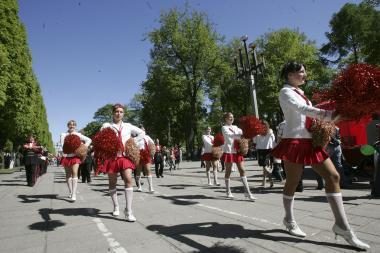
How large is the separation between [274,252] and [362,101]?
1.89 metres

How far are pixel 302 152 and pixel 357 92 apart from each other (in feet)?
3.35

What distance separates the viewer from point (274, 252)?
4.15m

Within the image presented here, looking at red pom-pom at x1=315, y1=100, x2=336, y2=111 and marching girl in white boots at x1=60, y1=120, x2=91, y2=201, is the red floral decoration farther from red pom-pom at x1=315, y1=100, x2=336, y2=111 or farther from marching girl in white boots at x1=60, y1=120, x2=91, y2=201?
marching girl in white boots at x1=60, y1=120, x2=91, y2=201

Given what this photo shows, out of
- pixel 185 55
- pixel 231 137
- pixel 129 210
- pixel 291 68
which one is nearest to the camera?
pixel 291 68

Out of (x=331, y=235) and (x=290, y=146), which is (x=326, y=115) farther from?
(x=331, y=235)

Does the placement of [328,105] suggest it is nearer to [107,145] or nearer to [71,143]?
[107,145]

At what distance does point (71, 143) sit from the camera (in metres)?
9.91

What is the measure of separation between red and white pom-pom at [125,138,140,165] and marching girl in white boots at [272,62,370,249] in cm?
283

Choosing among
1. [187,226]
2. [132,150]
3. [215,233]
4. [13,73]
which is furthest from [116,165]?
[13,73]

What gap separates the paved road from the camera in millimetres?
4574

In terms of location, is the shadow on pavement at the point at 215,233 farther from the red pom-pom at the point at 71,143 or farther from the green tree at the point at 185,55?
the green tree at the point at 185,55

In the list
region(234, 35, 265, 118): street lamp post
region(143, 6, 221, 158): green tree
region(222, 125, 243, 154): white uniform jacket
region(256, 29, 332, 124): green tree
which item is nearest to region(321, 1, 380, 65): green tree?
region(256, 29, 332, 124): green tree

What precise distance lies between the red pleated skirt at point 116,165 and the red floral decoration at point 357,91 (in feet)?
12.6

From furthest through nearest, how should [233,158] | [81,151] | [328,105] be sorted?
[81,151]
[233,158]
[328,105]
